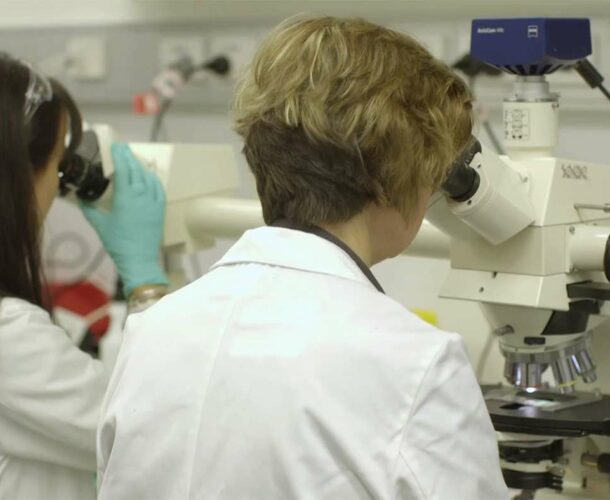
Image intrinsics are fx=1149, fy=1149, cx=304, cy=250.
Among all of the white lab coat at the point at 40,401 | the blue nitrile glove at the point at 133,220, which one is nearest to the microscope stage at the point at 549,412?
the white lab coat at the point at 40,401

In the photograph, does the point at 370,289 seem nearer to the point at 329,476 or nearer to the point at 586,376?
the point at 329,476

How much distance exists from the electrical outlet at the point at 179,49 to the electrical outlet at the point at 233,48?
0.11 feet

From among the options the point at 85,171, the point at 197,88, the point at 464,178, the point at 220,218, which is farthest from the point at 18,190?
the point at 197,88

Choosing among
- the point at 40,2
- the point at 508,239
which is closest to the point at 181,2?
the point at 40,2

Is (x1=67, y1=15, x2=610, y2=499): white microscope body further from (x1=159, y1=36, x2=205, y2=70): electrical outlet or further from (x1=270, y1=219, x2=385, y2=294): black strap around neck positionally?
(x1=159, y1=36, x2=205, y2=70): electrical outlet

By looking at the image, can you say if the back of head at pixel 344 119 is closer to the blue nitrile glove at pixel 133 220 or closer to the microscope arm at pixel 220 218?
the microscope arm at pixel 220 218

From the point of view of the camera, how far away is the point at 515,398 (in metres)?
1.32

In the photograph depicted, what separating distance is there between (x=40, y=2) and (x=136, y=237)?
41.8 inches

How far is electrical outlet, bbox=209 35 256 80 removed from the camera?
2215 mm

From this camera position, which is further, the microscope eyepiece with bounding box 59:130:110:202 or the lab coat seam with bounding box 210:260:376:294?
the microscope eyepiece with bounding box 59:130:110:202

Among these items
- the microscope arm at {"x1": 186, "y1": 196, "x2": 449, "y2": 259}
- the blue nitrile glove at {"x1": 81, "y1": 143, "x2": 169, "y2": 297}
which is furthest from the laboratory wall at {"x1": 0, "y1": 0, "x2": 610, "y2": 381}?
the blue nitrile glove at {"x1": 81, "y1": 143, "x2": 169, "y2": 297}

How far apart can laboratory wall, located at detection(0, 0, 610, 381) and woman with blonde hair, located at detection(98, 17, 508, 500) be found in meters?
0.78

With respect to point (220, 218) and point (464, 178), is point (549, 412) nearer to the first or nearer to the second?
point (464, 178)

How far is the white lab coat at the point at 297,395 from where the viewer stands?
92cm
